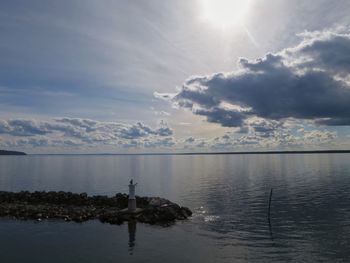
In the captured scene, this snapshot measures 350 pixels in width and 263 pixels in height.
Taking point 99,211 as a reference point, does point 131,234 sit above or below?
below

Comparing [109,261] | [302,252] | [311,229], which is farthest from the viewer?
[311,229]

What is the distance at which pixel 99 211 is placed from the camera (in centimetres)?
3434

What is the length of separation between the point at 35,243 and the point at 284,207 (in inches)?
1036

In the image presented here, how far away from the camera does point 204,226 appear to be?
99.2 feet

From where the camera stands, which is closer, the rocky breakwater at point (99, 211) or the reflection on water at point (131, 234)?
the reflection on water at point (131, 234)

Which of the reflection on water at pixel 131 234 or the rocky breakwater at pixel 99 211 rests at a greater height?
the rocky breakwater at pixel 99 211

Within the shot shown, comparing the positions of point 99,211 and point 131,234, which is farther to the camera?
point 99,211

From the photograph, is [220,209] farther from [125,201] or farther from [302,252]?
[302,252]

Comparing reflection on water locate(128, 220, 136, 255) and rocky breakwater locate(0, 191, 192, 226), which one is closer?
reflection on water locate(128, 220, 136, 255)

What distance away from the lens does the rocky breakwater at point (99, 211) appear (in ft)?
103

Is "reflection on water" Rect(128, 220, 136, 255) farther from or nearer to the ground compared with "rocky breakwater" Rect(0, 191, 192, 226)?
nearer to the ground

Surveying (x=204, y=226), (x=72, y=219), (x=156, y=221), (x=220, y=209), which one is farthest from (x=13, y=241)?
(x=220, y=209)

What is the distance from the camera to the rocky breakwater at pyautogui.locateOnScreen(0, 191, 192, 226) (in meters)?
31.5

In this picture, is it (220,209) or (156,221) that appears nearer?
(156,221)
